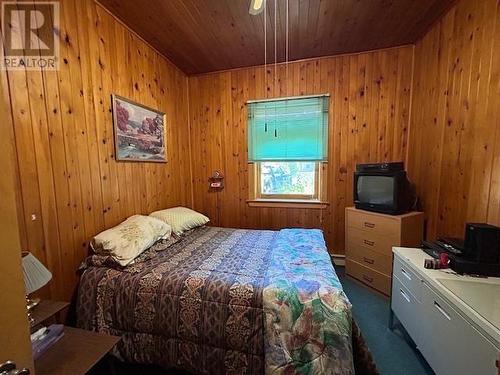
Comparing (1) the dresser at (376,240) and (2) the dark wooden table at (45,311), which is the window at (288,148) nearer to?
(1) the dresser at (376,240)

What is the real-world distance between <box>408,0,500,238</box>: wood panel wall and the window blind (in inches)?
40.2

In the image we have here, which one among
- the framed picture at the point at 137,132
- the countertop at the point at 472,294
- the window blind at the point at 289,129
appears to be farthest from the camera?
the window blind at the point at 289,129

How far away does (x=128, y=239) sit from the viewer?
176cm

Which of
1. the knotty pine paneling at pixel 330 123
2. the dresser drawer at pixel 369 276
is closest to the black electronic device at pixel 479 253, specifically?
the dresser drawer at pixel 369 276

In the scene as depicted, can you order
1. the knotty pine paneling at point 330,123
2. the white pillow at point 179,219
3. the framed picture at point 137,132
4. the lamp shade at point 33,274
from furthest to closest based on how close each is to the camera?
the knotty pine paneling at point 330,123
the white pillow at point 179,219
the framed picture at point 137,132
the lamp shade at point 33,274

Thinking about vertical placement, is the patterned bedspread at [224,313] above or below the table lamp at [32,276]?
below

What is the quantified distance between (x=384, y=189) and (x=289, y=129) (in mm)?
1348

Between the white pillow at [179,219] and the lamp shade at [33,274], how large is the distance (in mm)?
1182

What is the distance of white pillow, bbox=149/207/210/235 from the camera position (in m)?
2.37

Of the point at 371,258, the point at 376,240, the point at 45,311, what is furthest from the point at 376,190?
the point at 45,311

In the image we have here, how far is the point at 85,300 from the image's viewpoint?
5.06 ft

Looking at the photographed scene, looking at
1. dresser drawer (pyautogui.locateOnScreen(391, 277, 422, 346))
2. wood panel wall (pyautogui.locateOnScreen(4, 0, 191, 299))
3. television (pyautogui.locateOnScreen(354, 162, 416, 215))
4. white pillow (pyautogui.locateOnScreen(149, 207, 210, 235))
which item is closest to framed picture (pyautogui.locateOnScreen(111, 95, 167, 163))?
wood panel wall (pyautogui.locateOnScreen(4, 0, 191, 299))

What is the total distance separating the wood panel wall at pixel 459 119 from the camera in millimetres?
1593

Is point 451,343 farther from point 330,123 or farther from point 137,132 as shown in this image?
point 137,132
